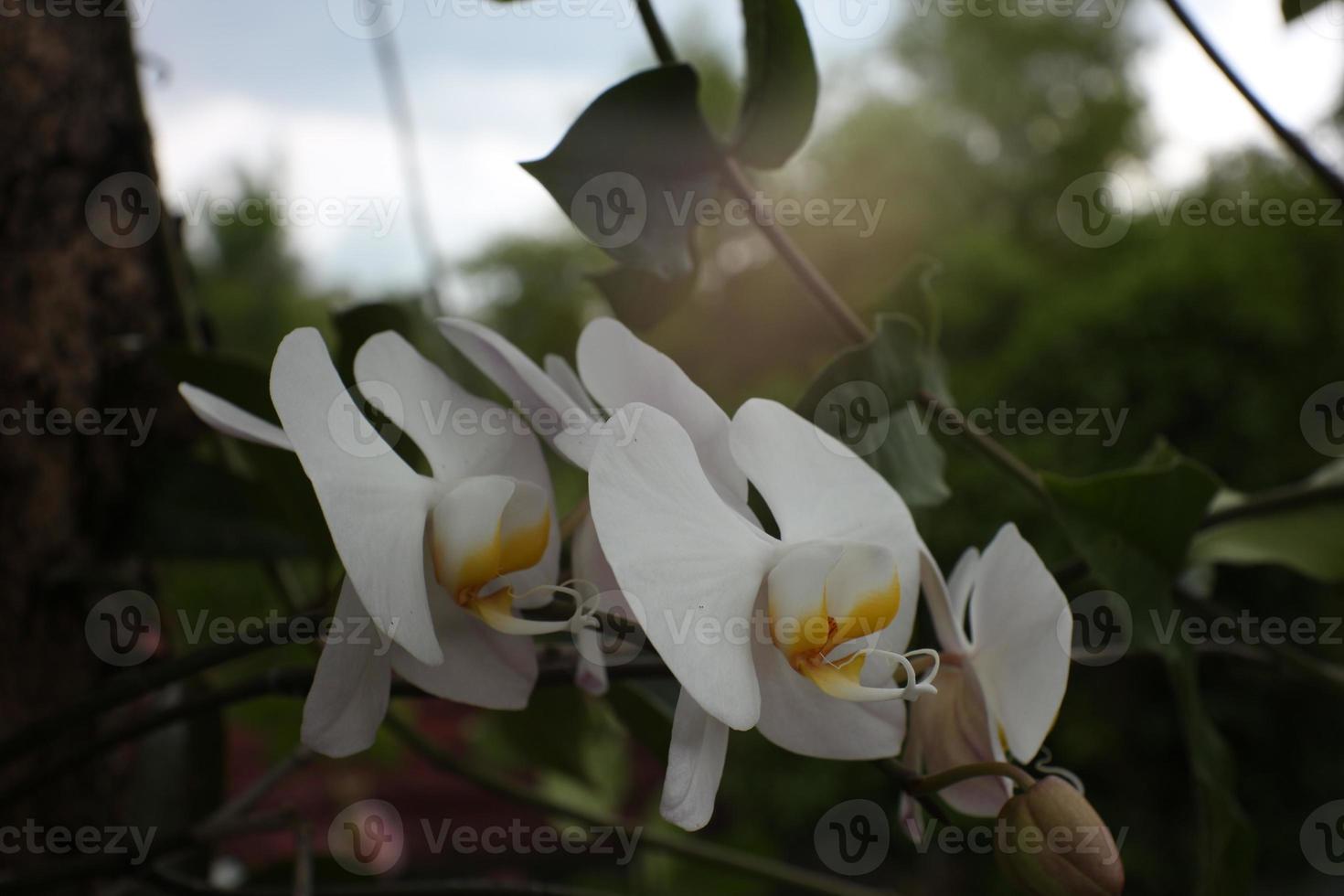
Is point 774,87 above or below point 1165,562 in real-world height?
above

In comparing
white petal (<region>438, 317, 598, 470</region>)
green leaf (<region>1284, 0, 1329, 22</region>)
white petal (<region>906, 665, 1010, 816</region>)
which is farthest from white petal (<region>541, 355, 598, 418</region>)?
green leaf (<region>1284, 0, 1329, 22</region>)

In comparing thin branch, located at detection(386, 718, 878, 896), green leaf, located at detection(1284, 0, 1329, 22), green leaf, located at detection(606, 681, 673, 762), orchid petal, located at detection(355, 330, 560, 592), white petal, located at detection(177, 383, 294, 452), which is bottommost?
thin branch, located at detection(386, 718, 878, 896)

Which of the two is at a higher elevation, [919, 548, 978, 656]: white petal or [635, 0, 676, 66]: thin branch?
[635, 0, 676, 66]: thin branch

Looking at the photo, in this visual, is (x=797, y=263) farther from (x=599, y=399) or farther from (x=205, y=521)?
(x=205, y=521)

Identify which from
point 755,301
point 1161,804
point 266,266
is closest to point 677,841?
point 1161,804

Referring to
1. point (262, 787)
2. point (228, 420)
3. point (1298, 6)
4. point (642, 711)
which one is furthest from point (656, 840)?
point (1298, 6)

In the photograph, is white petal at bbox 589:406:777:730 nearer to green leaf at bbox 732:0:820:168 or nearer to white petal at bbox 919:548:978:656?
white petal at bbox 919:548:978:656
